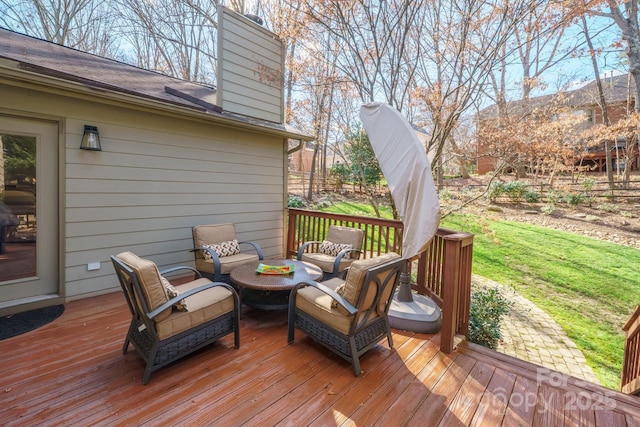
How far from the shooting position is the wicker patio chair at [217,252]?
12.8 feet

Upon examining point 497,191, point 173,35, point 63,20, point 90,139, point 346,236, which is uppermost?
point 173,35

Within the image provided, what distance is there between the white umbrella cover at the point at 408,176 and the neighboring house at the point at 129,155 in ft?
8.92

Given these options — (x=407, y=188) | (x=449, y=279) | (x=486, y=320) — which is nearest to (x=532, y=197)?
(x=486, y=320)

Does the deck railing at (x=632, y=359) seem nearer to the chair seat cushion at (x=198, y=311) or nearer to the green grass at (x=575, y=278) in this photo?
the green grass at (x=575, y=278)

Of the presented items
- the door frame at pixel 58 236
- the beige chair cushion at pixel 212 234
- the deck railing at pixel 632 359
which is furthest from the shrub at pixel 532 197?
the door frame at pixel 58 236

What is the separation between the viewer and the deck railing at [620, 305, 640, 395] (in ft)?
8.48

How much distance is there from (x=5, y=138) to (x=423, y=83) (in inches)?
236

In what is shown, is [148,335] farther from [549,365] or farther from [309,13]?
[309,13]

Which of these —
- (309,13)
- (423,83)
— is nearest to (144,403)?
(309,13)

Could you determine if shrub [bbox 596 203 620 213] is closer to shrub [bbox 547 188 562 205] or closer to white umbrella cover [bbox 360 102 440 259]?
shrub [bbox 547 188 562 205]

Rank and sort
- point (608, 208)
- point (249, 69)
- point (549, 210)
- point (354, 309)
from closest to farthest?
point (354, 309)
point (249, 69)
point (608, 208)
point (549, 210)

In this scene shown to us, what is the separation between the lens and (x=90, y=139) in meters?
3.60

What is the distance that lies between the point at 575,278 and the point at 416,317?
494 centimetres

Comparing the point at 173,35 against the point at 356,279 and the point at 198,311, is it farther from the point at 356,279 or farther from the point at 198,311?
the point at 356,279
